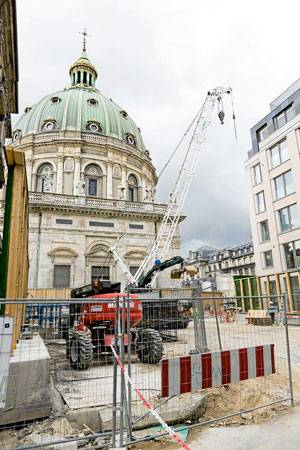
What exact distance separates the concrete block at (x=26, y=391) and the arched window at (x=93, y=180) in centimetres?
3564

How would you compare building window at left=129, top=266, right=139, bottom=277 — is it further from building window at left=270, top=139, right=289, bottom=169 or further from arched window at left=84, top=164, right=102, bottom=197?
building window at left=270, top=139, right=289, bottom=169

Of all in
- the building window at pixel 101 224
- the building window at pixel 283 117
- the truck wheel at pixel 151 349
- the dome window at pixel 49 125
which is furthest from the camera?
the dome window at pixel 49 125

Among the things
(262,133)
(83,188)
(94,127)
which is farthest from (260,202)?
(94,127)

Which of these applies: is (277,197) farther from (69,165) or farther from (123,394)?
(123,394)

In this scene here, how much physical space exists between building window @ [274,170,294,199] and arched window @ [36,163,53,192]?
84.4 feet

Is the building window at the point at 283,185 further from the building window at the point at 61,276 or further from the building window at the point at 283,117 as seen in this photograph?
the building window at the point at 61,276

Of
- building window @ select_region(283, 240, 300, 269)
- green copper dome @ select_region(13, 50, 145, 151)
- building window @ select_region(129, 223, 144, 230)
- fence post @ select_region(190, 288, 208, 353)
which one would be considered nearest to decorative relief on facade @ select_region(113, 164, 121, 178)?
green copper dome @ select_region(13, 50, 145, 151)

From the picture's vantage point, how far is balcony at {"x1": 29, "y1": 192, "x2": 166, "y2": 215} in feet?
104

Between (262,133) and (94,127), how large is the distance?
2336 centimetres

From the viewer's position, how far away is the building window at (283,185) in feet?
86.1

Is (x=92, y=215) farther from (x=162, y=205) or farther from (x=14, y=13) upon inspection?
(x=14, y=13)

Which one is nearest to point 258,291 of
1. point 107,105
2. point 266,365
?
point 266,365

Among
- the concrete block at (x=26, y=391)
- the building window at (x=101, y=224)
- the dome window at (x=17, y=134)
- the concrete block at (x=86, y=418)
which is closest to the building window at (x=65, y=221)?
the building window at (x=101, y=224)

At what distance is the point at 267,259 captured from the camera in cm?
2881
